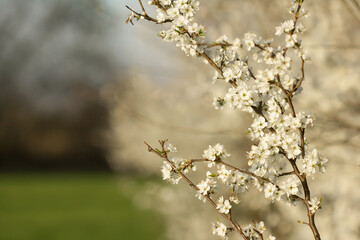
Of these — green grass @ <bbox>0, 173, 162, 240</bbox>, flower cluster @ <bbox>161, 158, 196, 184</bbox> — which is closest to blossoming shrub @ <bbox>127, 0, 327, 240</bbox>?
flower cluster @ <bbox>161, 158, 196, 184</bbox>

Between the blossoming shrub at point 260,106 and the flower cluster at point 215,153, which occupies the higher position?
the blossoming shrub at point 260,106

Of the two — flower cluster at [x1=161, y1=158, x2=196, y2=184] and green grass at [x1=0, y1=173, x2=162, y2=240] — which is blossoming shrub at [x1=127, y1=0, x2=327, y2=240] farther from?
green grass at [x1=0, y1=173, x2=162, y2=240]

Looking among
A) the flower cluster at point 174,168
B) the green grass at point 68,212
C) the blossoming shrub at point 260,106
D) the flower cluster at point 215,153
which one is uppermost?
the green grass at point 68,212

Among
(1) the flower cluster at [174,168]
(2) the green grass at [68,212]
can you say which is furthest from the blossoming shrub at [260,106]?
(2) the green grass at [68,212]

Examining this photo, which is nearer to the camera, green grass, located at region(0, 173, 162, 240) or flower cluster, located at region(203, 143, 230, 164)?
flower cluster, located at region(203, 143, 230, 164)

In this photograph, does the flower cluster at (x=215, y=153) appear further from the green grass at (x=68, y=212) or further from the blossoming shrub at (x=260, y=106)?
the green grass at (x=68, y=212)

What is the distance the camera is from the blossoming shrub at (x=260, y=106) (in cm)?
190

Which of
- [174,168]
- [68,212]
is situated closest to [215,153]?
[174,168]

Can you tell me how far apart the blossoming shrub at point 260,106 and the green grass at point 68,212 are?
23.1ft

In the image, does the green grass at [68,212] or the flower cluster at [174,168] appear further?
the green grass at [68,212]

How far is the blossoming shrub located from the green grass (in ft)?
23.1

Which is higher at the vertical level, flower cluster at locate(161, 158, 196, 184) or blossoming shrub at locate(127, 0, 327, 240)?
blossoming shrub at locate(127, 0, 327, 240)

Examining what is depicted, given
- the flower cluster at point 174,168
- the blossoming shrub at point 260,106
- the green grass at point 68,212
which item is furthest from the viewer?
the green grass at point 68,212

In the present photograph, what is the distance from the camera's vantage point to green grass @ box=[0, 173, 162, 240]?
11.8 meters
